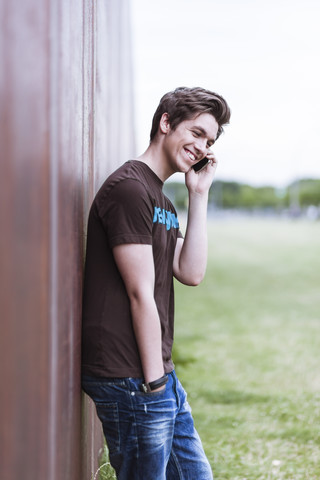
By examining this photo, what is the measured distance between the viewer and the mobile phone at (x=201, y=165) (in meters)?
2.76

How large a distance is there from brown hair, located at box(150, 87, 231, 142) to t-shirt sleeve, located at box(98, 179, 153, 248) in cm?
41

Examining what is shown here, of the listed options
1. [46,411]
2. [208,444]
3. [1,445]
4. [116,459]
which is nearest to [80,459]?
[116,459]

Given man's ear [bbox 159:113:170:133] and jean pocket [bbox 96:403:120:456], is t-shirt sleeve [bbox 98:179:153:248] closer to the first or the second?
man's ear [bbox 159:113:170:133]

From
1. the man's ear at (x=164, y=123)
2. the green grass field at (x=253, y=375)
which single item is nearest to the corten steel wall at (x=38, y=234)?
the man's ear at (x=164, y=123)

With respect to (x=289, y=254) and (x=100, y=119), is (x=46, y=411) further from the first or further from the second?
(x=289, y=254)

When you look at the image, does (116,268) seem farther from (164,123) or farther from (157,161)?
(164,123)

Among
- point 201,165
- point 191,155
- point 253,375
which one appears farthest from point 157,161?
point 253,375

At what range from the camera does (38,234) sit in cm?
165

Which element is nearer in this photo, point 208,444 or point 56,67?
point 56,67

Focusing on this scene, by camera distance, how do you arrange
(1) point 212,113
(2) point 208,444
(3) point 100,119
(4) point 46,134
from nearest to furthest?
(4) point 46,134
(1) point 212,113
(3) point 100,119
(2) point 208,444

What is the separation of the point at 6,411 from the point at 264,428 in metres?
3.81

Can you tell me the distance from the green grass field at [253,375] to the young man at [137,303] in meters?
2.03

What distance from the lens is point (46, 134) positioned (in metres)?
1.70

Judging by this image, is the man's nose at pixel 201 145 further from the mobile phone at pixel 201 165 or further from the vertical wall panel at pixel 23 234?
the vertical wall panel at pixel 23 234
